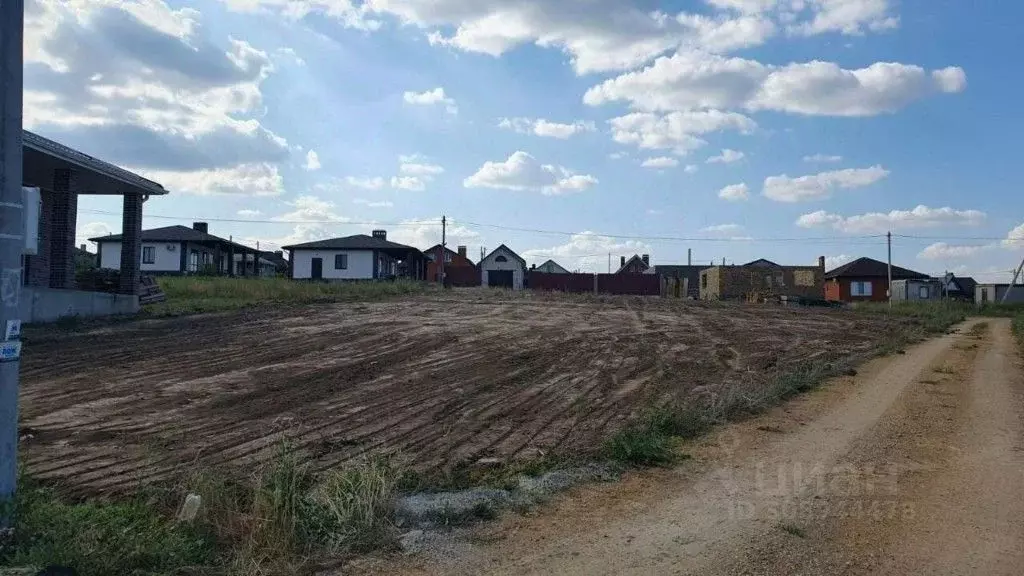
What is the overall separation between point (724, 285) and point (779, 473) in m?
43.5

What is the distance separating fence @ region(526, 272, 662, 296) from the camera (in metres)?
55.3

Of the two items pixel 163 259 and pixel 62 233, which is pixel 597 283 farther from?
pixel 62 233

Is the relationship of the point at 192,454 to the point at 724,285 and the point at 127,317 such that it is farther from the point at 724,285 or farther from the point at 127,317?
the point at 724,285

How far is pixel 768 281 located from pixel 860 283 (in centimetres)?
1516

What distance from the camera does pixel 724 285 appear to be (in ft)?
158

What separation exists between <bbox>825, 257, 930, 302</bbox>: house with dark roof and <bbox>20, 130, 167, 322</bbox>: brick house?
169 feet

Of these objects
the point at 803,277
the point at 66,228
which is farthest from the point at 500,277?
the point at 66,228

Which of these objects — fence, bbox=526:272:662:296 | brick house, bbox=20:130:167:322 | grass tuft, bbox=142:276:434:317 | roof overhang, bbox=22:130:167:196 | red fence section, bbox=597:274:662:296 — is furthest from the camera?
red fence section, bbox=597:274:662:296

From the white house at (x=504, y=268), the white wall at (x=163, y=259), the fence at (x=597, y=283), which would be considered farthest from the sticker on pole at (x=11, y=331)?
the white house at (x=504, y=268)

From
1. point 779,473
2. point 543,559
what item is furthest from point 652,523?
point 779,473

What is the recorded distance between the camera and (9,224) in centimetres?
418

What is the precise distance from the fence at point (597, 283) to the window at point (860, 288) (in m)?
16.4

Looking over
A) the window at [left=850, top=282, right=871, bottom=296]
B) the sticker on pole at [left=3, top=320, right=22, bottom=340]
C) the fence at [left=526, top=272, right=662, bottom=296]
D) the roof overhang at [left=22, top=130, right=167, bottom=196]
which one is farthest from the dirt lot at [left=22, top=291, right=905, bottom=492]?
the window at [left=850, top=282, right=871, bottom=296]

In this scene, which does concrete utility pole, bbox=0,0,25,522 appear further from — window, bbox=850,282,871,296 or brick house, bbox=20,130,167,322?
window, bbox=850,282,871,296
